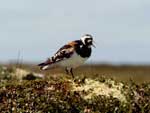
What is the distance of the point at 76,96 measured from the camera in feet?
46.0

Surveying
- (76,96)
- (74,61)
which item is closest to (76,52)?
(74,61)

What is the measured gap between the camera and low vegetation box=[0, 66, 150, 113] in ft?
45.0

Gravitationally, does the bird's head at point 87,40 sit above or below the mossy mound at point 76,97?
above

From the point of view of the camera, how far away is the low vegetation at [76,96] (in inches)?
540

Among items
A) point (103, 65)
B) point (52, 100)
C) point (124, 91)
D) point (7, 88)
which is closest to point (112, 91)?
point (124, 91)

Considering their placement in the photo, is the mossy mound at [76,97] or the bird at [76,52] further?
the bird at [76,52]

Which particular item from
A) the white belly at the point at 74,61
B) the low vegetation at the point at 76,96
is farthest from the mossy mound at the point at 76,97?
the white belly at the point at 74,61

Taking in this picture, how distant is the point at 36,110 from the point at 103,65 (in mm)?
47688

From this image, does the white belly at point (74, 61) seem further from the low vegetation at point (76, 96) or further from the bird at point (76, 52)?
the low vegetation at point (76, 96)

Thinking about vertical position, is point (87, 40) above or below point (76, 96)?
above

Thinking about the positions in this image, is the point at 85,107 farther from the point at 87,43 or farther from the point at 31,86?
the point at 87,43

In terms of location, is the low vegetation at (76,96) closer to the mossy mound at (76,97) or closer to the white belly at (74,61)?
the mossy mound at (76,97)

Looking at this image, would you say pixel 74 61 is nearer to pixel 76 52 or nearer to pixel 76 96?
pixel 76 52

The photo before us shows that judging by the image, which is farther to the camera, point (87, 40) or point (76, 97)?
point (87, 40)
